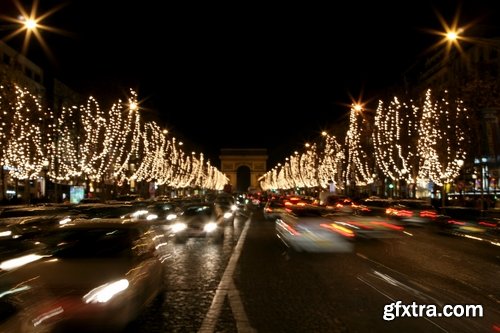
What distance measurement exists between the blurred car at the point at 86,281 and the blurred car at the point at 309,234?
10557 millimetres

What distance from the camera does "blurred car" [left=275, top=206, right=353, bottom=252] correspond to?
21.1m

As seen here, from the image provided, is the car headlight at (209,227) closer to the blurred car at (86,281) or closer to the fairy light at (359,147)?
the blurred car at (86,281)

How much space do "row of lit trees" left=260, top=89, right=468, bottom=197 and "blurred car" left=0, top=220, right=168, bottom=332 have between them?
42.0 m

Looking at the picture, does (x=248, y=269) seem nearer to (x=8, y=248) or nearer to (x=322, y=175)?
(x=8, y=248)

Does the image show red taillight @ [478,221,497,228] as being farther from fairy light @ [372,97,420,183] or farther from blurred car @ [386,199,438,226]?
fairy light @ [372,97,420,183]

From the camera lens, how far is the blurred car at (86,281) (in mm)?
7129

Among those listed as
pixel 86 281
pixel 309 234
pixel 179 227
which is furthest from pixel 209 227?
pixel 86 281

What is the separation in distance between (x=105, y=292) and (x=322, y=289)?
578 centimetres

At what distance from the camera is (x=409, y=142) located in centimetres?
5816

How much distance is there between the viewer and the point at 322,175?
106 meters

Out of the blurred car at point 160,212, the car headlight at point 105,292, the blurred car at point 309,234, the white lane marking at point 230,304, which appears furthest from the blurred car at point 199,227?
the car headlight at point 105,292

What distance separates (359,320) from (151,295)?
3281mm

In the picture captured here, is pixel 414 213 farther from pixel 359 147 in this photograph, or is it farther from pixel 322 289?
pixel 359 147

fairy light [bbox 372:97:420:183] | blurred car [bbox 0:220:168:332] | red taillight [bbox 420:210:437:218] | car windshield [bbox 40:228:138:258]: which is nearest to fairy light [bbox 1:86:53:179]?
red taillight [bbox 420:210:437:218]
